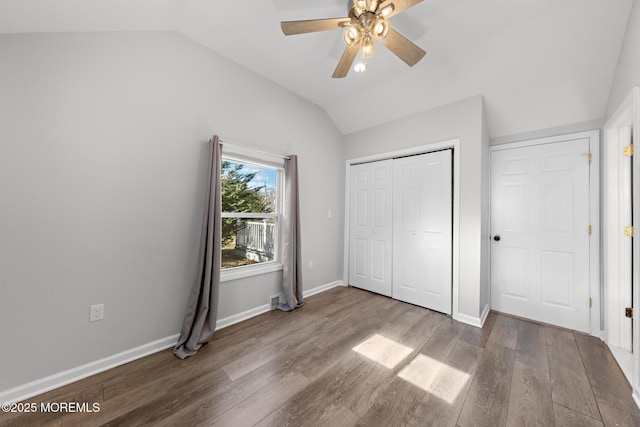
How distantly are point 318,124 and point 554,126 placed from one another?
278cm

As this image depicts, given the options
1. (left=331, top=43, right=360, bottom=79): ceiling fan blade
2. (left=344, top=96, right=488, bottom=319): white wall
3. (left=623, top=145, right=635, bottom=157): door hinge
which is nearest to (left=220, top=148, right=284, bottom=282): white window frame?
(left=331, top=43, right=360, bottom=79): ceiling fan blade

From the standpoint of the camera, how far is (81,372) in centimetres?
167

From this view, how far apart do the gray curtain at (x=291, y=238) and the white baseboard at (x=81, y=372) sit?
48.5 inches

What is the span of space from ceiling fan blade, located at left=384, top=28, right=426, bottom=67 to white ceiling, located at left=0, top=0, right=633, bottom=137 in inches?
18.7

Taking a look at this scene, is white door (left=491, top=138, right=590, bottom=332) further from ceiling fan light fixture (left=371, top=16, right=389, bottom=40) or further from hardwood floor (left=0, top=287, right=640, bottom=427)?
ceiling fan light fixture (left=371, top=16, right=389, bottom=40)

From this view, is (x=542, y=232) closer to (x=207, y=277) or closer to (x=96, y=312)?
(x=207, y=277)

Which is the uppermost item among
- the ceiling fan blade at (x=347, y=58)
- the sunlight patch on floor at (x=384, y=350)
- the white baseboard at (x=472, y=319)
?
the ceiling fan blade at (x=347, y=58)

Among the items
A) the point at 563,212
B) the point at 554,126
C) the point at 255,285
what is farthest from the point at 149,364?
the point at 554,126

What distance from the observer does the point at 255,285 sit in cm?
271

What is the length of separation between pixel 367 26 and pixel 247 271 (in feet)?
8.11

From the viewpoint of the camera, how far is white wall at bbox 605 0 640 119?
5.36ft

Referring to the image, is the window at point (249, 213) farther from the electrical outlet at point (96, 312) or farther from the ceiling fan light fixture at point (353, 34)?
the ceiling fan light fixture at point (353, 34)

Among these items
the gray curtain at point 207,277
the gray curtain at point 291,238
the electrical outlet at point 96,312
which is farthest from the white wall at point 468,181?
the electrical outlet at point 96,312

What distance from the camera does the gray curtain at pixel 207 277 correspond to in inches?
80.3
